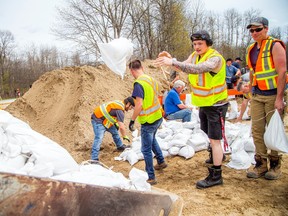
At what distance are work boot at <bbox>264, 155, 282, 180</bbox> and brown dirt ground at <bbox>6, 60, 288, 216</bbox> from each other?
0.09 metres

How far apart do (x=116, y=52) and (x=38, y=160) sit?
213cm

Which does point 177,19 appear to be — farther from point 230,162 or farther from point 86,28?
point 230,162

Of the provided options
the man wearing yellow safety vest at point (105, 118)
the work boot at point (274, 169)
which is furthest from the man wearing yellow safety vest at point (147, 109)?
the work boot at point (274, 169)

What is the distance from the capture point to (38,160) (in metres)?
1.79

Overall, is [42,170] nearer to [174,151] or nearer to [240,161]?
[240,161]

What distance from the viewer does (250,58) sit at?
338 cm

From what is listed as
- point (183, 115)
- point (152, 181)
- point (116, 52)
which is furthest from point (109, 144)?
point (116, 52)

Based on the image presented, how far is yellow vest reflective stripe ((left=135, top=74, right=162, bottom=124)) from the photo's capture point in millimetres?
3512

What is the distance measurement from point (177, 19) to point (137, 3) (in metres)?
3.96

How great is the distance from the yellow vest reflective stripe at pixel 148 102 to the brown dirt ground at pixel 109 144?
95cm

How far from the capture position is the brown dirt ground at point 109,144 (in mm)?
2824

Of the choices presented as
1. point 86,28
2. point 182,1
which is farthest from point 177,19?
point 86,28

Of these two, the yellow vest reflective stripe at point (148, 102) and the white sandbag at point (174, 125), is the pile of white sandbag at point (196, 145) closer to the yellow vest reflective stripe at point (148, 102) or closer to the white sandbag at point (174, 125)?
the white sandbag at point (174, 125)

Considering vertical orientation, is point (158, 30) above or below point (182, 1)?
below
